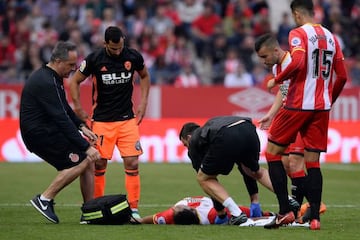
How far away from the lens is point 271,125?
11219 millimetres

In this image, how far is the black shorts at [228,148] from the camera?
440 inches

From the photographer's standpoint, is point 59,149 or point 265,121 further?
point 59,149

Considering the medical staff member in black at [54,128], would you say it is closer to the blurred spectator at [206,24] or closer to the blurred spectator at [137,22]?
the blurred spectator at [137,22]

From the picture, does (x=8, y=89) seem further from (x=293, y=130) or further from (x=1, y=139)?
(x=293, y=130)

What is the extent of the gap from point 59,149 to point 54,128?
0.86 feet

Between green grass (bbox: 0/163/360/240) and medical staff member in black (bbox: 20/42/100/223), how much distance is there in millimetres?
505

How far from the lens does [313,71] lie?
10.8 m

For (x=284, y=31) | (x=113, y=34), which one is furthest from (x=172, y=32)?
(x=113, y=34)

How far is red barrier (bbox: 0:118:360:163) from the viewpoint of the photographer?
71.9 ft

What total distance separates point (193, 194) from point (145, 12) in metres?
13.1

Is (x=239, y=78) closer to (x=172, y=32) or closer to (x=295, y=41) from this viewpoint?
(x=172, y=32)

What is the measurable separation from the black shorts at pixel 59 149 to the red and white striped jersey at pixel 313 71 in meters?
2.69

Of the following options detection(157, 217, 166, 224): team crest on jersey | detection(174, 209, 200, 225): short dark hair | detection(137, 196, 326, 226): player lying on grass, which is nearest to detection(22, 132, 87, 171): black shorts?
detection(137, 196, 326, 226): player lying on grass

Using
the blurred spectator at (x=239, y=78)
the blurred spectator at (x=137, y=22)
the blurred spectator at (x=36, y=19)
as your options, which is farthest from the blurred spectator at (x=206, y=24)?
the blurred spectator at (x=36, y=19)
